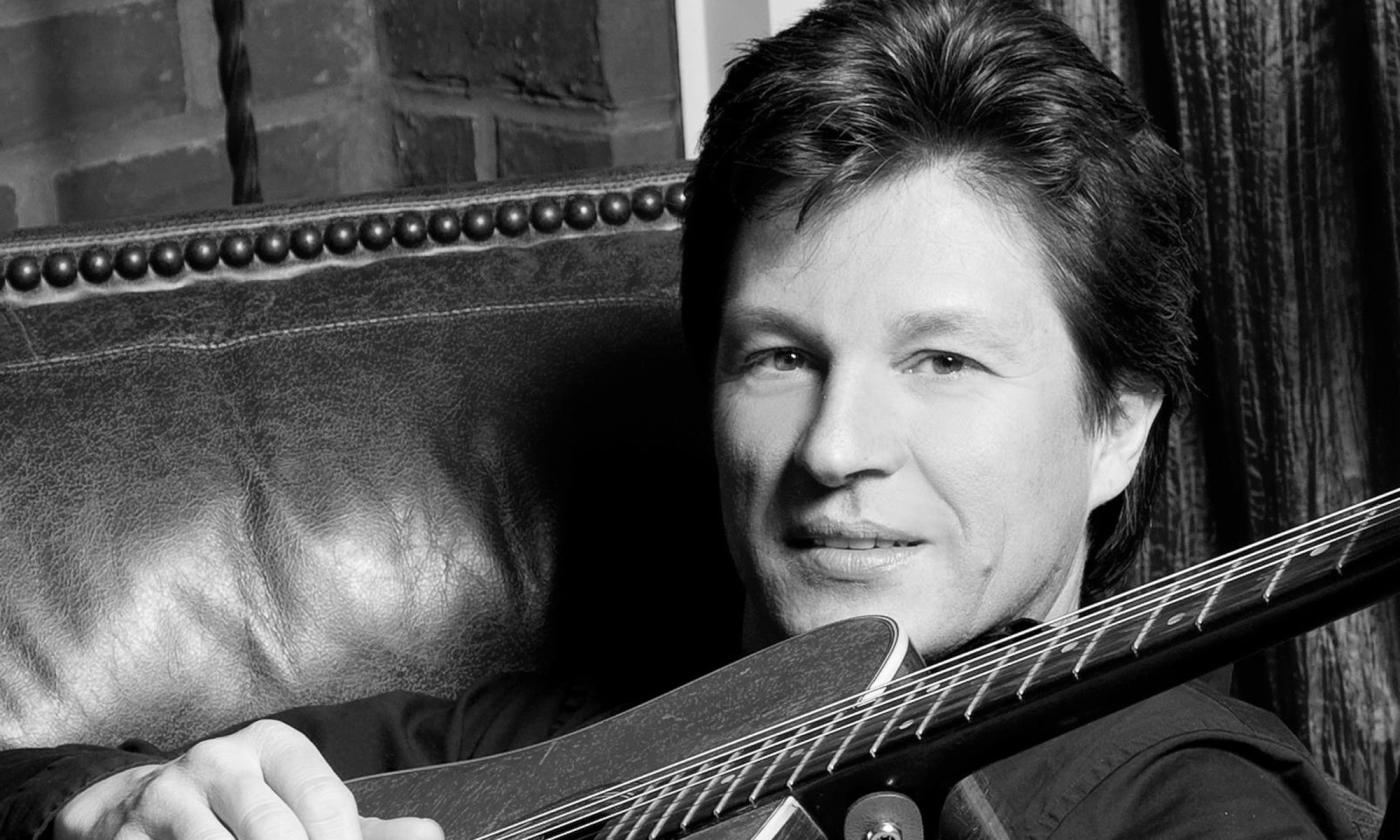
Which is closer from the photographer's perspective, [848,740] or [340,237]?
[848,740]

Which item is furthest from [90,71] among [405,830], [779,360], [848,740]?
[848,740]

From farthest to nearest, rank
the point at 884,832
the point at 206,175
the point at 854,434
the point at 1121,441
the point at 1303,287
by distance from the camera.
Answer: the point at 206,175, the point at 1303,287, the point at 1121,441, the point at 854,434, the point at 884,832

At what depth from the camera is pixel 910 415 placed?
3.18 feet

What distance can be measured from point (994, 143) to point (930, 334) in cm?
13

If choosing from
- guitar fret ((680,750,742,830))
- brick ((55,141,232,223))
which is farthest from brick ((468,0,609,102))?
guitar fret ((680,750,742,830))

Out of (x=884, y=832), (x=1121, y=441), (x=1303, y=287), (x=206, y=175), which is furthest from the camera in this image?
(x=206, y=175)

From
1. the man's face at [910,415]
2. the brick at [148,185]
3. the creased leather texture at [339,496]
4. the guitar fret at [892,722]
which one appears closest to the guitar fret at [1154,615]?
the guitar fret at [892,722]

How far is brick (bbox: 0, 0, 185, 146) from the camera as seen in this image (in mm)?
1735

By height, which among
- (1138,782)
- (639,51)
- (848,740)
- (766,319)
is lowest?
(1138,782)

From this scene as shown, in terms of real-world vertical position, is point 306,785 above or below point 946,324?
below

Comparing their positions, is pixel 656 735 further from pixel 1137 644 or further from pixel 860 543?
pixel 1137 644

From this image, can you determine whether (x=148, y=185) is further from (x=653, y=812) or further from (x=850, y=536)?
(x=653, y=812)

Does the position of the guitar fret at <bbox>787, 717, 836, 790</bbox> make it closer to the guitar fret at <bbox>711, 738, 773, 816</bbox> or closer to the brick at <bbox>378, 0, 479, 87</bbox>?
the guitar fret at <bbox>711, 738, 773, 816</bbox>

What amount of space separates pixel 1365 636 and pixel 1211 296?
0.90 ft
